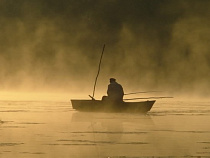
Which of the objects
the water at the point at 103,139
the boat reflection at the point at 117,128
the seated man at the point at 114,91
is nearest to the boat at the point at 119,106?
the seated man at the point at 114,91

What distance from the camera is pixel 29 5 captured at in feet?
647

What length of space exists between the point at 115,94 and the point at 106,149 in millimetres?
17194

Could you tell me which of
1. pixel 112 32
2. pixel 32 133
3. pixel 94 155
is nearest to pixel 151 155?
pixel 94 155

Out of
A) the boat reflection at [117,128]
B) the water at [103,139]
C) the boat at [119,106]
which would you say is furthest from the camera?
the boat at [119,106]

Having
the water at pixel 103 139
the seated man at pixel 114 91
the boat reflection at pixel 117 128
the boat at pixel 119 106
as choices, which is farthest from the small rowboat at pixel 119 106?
the water at pixel 103 139

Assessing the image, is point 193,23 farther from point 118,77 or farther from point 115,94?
point 115,94

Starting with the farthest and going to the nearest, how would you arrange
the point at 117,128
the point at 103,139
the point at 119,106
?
the point at 119,106 < the point at 117,128 < the point at 103,139

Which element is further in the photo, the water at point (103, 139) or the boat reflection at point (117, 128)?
the boat reflection at point (117, 128)

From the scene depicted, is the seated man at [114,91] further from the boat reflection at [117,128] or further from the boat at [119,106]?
the boat reflection at [117,128]

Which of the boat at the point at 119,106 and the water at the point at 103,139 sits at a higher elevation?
the boat at the point at 119,106

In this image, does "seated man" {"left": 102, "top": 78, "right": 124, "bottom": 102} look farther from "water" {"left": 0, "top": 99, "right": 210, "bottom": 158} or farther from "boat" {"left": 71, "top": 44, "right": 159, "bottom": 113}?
"water" {"left": 0, "top": 99, "right": 210, "bottom": 158}

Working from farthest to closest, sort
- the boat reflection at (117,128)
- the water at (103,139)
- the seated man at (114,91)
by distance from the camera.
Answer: the seated man at (114,91), the boat reflection at (117,128), the water at (103,139)

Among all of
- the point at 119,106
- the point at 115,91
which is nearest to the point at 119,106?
the point at 119,106

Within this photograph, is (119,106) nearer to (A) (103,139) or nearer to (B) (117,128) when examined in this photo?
(B) (117,128)
